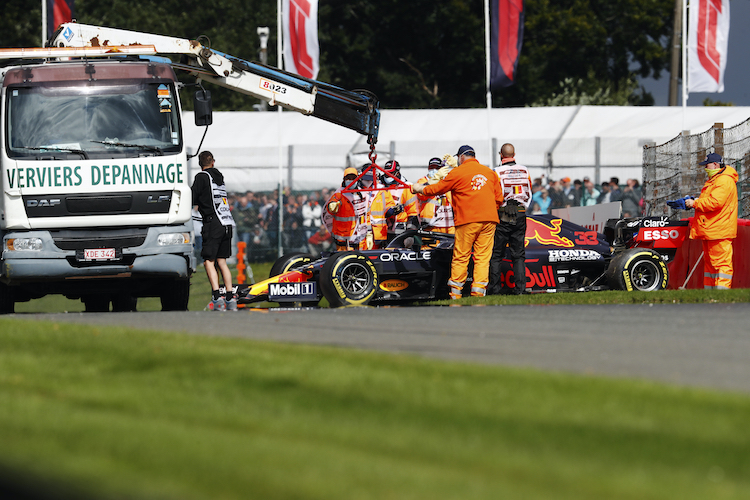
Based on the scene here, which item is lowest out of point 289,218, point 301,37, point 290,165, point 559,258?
point 559,258

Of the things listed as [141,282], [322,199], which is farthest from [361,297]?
[322,199]

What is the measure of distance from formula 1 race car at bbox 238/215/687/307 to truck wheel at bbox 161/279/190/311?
68 centimetres

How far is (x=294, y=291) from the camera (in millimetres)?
12312

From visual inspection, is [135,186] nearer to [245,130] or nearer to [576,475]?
[576,475]

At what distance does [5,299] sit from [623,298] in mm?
7186

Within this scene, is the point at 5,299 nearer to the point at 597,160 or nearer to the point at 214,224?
the point at 214,224

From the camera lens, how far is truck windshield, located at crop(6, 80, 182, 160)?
11.4 m

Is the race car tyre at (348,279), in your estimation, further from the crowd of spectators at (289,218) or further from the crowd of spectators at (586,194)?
the crowd of spectators at (289,218)

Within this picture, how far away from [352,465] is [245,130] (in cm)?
2436

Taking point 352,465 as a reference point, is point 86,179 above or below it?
above

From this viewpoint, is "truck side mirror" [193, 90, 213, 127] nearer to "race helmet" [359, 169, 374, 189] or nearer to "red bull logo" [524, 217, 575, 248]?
"race helmet" [359, 169, 374, 189]

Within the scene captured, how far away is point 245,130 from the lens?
90.4 feet

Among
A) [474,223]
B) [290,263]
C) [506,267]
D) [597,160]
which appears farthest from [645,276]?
[597,160]

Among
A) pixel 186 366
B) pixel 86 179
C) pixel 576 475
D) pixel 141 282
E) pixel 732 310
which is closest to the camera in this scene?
pixel 576 475
